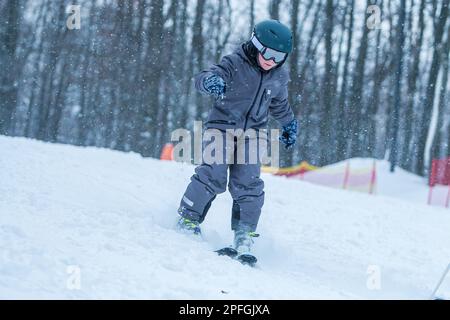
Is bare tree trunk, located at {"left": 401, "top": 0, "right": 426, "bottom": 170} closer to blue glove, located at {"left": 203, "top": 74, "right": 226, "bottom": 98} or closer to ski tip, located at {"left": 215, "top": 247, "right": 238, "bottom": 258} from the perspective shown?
blue glove, located at {"left": 203, "top": 74, "right": 226, "bottom": 98}

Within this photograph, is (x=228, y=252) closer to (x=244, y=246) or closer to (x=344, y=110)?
(x=244, y=246)

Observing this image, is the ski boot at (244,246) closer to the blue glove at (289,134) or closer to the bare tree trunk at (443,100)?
the blue glove at (289,134)

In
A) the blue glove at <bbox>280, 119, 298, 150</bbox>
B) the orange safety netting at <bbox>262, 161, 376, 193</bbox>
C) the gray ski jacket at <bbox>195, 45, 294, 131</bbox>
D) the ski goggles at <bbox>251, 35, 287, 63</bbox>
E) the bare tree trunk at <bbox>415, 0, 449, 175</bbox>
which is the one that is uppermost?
the bare tree trunk at <bbox>415, 0, 449, 175</bbox>

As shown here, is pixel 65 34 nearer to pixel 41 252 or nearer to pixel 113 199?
pixel 113 199

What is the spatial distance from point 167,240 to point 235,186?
0.71 metres

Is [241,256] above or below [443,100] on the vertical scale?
→ below

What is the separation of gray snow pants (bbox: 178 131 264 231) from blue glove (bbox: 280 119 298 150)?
42 cm

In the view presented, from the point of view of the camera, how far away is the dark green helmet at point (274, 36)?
332 cm

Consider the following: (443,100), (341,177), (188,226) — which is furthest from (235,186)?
(443,100)

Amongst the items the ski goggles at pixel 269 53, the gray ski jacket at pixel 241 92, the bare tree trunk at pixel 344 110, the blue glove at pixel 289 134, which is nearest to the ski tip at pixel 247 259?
the gray ski jacket at pixel 241 92

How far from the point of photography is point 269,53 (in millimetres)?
3350

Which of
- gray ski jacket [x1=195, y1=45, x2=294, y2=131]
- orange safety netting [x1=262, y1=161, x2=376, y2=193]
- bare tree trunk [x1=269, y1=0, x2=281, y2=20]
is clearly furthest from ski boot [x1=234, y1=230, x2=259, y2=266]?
bare tree trunk [x1=269, y1=0, x2=281, y2=20]

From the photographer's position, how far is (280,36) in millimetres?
3354

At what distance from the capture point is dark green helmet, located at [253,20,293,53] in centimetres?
332
